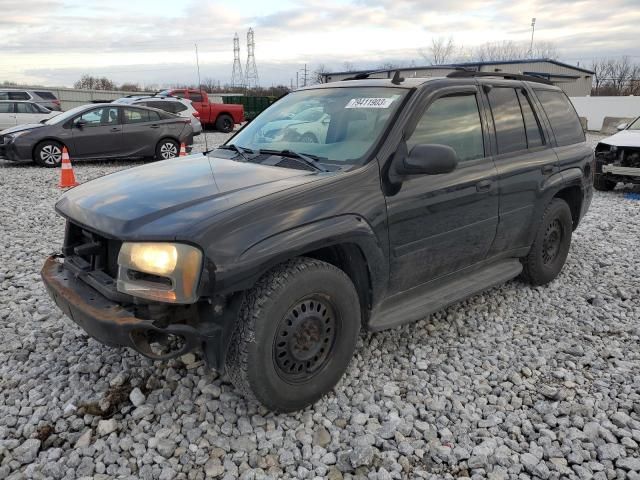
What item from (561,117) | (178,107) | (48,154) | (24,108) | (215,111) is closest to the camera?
(561,117)

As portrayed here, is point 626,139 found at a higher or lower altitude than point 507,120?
lower

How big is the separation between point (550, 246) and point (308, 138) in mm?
2683

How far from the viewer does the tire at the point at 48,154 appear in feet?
37.0

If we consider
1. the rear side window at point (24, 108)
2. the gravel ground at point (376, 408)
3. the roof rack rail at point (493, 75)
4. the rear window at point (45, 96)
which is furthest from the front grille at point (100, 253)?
the rear window at point (45, 96)

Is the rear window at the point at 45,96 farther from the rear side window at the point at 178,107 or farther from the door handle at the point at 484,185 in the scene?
the door handle at the point at 484,185

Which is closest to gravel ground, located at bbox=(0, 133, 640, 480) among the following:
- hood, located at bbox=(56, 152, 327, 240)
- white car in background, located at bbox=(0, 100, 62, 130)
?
hood, located at bbox=(56, 152, 327, 240)

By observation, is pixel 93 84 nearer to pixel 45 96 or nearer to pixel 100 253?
pixel 45 96

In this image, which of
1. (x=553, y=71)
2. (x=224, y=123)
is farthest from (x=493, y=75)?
(x=553, y=71)

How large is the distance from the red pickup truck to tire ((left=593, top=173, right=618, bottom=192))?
1579 cm

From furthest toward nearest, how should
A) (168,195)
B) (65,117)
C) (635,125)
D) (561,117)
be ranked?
(65,117)
(635,125)
(561,117)
(168,195)

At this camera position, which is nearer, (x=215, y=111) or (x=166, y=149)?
(x=166, y=149)

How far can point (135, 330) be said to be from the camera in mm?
2473

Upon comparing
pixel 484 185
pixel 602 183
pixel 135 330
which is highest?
pixel 484 185

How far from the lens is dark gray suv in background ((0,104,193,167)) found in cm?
1124
